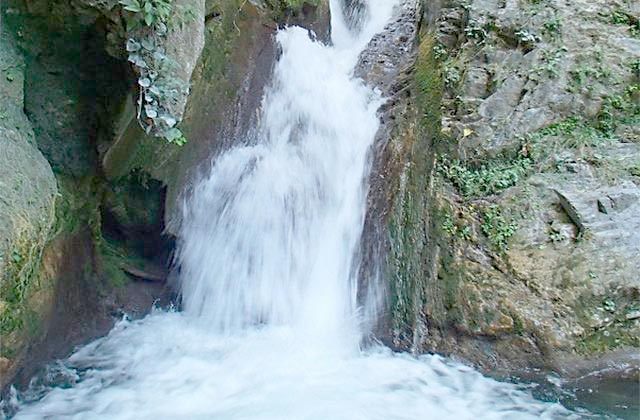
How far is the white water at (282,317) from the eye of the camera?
3.95 m

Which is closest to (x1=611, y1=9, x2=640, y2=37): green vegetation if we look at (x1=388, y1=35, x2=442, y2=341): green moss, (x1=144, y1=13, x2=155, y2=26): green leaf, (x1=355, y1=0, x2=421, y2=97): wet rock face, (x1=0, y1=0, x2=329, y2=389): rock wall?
(x1=388, y1=35, x2=442, y2=341): green moss

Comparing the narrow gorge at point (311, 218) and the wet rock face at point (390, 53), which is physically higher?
the wet rock face at point (390, 53)

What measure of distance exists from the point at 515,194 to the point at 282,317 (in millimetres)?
2529

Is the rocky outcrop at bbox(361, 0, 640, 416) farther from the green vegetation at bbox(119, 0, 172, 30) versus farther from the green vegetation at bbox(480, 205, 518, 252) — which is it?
the green vegetation at bbox(119, 0, 172, 30)

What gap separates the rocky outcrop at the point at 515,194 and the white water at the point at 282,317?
37cm

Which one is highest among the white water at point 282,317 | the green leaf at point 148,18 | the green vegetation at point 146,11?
the green vegetation at point 146,11

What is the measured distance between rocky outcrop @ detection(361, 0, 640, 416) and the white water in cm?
37

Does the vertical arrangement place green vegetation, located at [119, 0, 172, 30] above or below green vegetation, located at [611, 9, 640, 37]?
below

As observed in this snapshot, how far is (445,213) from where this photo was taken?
17.0ft

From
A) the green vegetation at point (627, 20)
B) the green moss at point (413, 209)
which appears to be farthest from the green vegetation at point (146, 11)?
the green vegetation at point (627, 20)

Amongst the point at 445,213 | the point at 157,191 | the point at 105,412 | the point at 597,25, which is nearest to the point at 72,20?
the point at 157,191

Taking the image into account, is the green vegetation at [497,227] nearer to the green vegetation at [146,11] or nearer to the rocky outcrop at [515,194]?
the rocky outcrop at [515,194]

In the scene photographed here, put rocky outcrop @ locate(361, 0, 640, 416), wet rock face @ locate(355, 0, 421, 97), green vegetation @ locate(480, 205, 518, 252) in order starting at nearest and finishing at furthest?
rocky outcrop @ locate(361, 0, 640, 416) < green vegetation @ locate(480, 205, 518, 252) < wet rock face @ locate(355, 0, 421, 97)

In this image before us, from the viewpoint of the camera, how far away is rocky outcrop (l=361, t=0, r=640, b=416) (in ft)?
14.8
